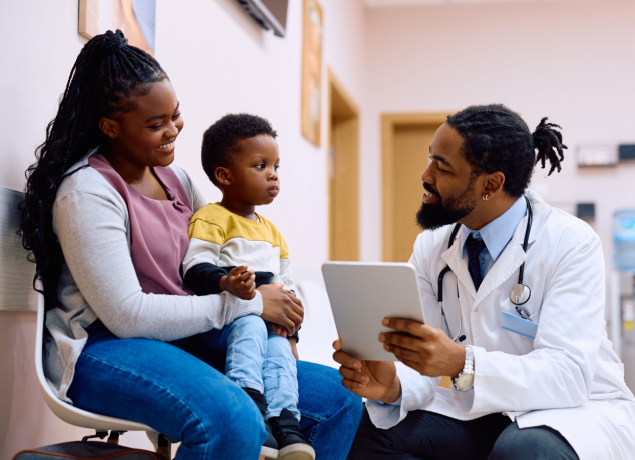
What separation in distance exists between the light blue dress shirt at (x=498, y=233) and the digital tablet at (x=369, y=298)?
0.46m

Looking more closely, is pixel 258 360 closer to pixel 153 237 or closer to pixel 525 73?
pixel 153 237

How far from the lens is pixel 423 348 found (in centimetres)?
125

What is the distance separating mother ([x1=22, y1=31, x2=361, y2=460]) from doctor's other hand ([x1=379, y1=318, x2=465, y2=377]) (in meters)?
0.26

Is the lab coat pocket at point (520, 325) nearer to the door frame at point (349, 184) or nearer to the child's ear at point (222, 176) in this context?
the child's ear at point (222, 176)

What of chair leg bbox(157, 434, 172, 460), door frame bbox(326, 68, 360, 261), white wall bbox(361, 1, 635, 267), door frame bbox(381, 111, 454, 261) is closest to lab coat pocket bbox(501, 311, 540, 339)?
chair leg bbox(157, 434, 172, 460)

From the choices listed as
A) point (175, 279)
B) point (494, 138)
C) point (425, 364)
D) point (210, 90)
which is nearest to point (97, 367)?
point (175, 279)

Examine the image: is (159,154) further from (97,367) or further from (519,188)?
(519,188)

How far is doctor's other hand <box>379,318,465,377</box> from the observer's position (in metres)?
1.24

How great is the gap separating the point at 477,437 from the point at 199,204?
0.95m

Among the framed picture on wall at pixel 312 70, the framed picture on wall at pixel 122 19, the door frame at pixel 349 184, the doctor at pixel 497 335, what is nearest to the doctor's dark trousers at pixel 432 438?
the doctor at pixel 497 335

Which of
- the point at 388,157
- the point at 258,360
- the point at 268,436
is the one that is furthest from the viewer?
the point at 388,157

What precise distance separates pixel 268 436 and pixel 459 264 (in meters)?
0.73

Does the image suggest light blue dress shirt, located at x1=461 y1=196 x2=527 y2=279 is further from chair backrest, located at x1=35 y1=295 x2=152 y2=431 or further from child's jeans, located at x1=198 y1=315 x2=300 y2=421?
chair backrest, located at x1=35 y1=295 x2=152 y2=431

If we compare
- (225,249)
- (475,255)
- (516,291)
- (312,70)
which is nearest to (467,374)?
(516,291)
